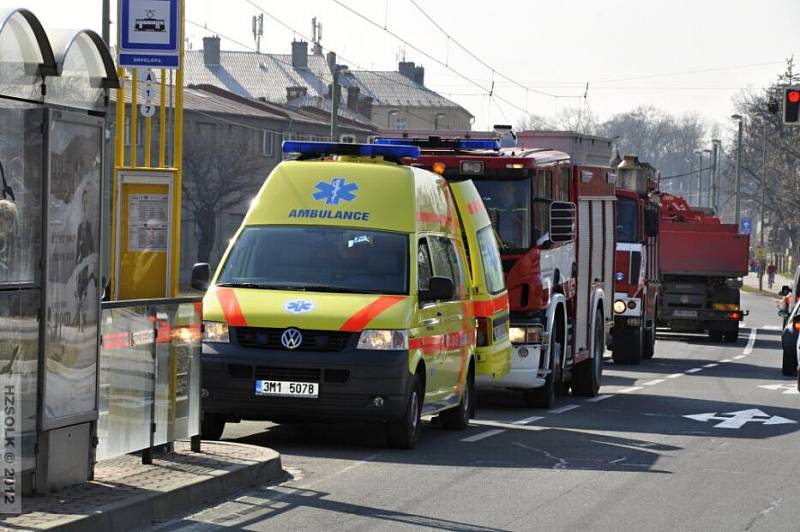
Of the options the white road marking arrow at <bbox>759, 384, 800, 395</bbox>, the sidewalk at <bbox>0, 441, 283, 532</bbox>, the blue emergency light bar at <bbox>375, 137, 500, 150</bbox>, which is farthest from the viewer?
the white road marking arrow at <bbox>759, 384, 800, 395</bbox>

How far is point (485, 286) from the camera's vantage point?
17281 mm

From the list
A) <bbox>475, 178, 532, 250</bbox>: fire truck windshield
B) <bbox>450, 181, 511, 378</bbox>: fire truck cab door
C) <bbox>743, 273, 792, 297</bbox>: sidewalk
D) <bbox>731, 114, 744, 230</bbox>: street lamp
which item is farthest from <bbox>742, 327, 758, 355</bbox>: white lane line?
<bbox>743, 273, 792, 297</bbox>: sidewalk

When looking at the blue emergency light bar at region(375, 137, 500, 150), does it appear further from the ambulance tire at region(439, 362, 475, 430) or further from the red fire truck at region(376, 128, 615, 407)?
the ambulance tire at region(439, 362, 475, 430)

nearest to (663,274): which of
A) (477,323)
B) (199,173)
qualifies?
(477,323)

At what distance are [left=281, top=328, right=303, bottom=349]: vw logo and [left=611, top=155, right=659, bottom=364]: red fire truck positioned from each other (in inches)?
704

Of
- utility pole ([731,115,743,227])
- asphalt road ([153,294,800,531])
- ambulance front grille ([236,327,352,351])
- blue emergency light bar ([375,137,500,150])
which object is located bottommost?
asphalt road ([153,294,800,531])

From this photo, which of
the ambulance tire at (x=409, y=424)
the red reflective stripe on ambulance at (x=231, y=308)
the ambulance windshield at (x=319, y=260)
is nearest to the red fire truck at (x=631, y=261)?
the ambulance windshield at (x=319, y=260)

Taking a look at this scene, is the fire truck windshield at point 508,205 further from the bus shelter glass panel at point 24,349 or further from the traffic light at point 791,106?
the traffic light at point 791,106

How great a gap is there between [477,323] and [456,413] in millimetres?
1169

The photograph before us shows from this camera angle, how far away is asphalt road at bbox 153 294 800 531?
10562mm

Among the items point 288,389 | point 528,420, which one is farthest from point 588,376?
point 288,389

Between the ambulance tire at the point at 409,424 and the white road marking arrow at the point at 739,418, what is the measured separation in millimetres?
4614

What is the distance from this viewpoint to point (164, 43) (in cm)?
1411

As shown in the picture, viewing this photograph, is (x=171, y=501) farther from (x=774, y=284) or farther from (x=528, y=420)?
(x=774, y=284)
